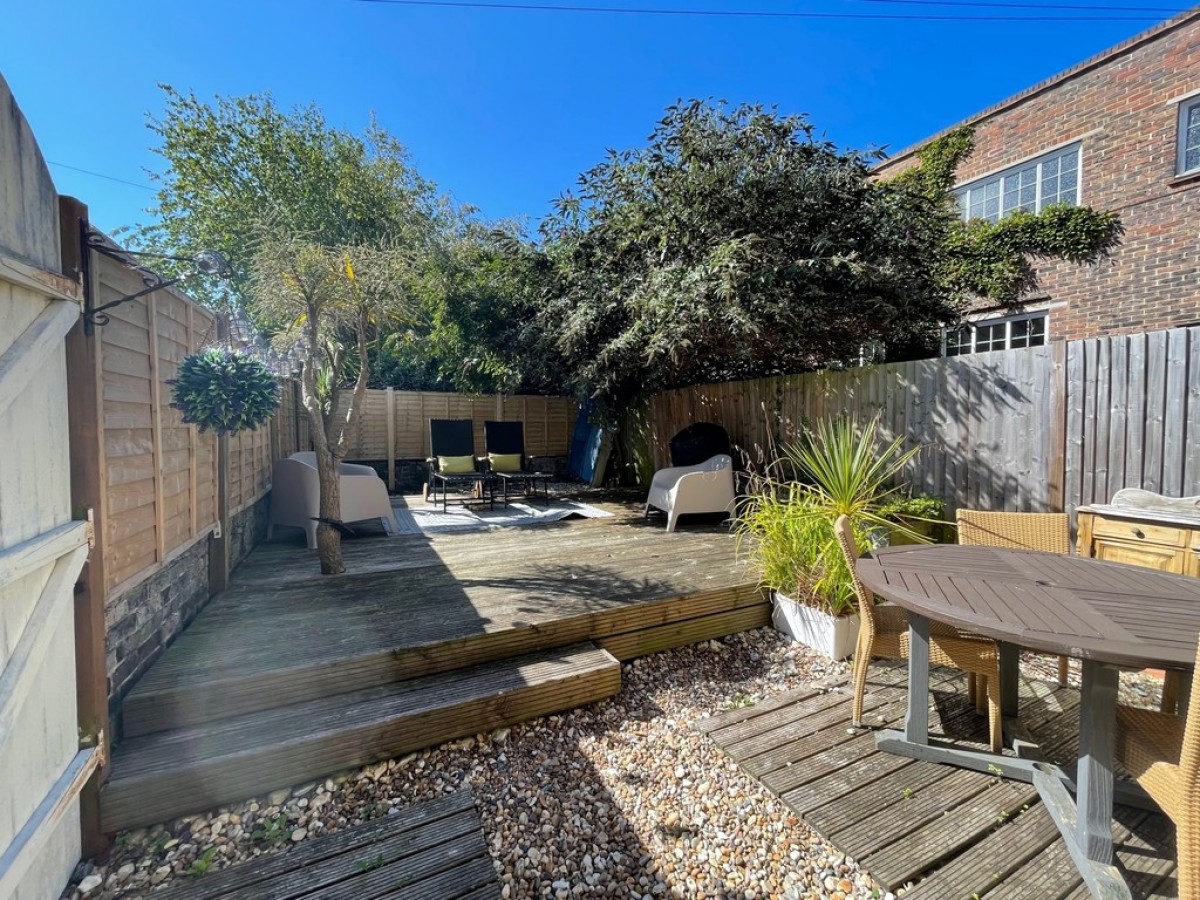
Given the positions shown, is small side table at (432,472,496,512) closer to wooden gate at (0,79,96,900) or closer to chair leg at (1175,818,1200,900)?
wooden gate at (0,79,96,900)

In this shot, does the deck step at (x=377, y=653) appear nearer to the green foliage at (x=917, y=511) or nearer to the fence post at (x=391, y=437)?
the green foliage at (x=917, y=511)

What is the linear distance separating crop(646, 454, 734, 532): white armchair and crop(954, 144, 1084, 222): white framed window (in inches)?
270

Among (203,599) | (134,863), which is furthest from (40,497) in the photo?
(203,599)

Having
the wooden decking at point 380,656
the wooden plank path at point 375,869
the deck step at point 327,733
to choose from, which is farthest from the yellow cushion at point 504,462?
the wooden plank path at point 375,869

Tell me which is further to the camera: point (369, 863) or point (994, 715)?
point (994, 715)

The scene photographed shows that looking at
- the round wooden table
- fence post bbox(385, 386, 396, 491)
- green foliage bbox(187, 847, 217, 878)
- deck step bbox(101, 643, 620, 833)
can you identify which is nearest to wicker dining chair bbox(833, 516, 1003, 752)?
the round wooden table

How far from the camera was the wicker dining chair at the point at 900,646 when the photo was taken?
2035 millimetres

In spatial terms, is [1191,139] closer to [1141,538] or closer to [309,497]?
[1141,538]

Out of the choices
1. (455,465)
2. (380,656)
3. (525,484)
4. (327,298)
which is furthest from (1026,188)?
(380,656)

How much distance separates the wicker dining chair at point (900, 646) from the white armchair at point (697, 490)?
265 cm

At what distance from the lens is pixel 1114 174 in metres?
6.72

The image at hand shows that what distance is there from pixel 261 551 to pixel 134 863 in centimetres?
310

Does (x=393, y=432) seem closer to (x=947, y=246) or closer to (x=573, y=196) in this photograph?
(x=573, y=196)

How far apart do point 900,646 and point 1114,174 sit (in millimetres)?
8482
